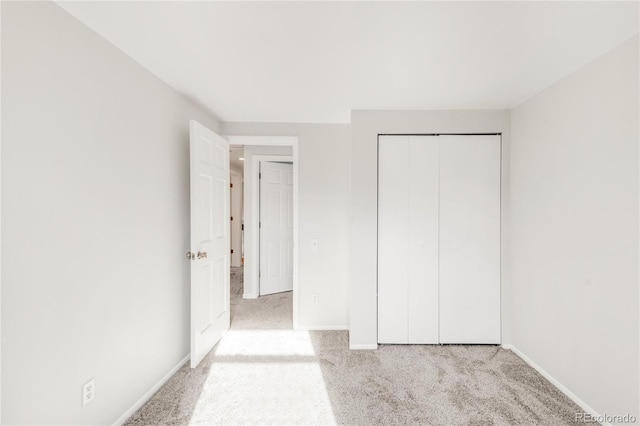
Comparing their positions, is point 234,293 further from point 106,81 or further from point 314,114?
point 106,81

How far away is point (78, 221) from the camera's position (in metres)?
1.38

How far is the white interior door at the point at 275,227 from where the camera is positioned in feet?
13.7

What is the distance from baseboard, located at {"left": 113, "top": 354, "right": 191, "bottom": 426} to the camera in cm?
166

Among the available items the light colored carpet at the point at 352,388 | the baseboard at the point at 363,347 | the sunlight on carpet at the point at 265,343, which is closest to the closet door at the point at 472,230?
the light colored carpet at the point at 352,388

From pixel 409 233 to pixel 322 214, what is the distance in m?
0.95

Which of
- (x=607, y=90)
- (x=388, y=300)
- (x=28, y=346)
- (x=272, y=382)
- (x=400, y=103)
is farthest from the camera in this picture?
(x=388, y=300)

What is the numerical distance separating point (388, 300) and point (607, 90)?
214 cm

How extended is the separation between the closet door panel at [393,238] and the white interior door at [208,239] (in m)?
1.55

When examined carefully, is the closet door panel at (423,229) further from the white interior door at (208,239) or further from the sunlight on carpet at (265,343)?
the white interior door at (208,239)

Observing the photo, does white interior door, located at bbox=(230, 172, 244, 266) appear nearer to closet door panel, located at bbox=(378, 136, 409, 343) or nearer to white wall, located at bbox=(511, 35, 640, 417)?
closet door panel, located at bbox=(378, 136, 409, 343)

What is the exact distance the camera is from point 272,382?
2053mm

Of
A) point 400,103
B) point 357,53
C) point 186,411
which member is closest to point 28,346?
point 186,411

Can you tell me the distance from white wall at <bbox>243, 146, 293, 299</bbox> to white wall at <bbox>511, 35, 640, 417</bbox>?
9.73 ft

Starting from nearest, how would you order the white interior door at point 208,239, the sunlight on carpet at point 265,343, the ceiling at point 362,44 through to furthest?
the ceiling at point 362,44 → the white interior door at point 208,239 → the sunlight on carpet at point 265,343
